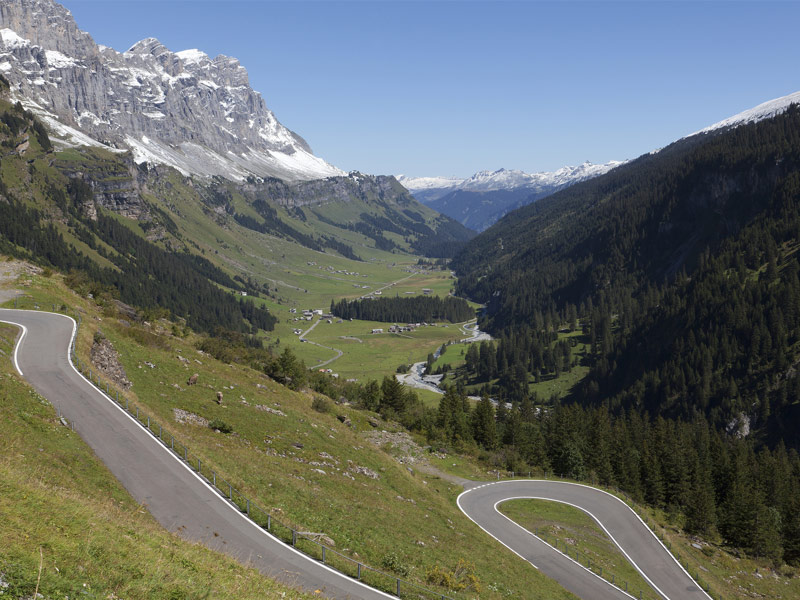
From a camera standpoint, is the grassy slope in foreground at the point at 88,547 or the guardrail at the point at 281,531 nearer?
the grassy slope in foreground at the point at 88,547

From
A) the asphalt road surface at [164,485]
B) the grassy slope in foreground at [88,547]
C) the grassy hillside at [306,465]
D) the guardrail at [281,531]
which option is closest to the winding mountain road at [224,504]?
the asphalt road surface at [164,485]

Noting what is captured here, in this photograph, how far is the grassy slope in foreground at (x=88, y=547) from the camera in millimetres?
14602

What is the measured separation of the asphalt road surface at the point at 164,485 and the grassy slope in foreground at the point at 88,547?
6.60ft

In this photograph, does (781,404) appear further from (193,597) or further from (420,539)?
(193,597)

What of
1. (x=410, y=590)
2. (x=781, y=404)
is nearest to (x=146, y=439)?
(x=410, y=590)

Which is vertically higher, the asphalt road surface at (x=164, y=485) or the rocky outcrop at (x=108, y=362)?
the rocky outcrop at (x=108, y=362)

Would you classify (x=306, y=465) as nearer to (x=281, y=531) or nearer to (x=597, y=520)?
(x=281, y=531)

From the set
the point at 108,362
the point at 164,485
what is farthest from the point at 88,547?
the point at 108,362

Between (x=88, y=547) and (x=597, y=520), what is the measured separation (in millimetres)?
57382

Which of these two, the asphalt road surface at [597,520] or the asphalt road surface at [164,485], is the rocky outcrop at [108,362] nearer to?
the asphalt road surface at [164,485]

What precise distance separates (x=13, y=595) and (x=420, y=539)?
93.4 ft

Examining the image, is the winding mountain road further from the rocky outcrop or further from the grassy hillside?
the grassy hillside

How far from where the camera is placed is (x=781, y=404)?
156 m

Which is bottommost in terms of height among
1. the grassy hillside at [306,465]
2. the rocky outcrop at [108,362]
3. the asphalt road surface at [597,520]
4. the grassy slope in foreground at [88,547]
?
the asphalt road surface at [597,520]
